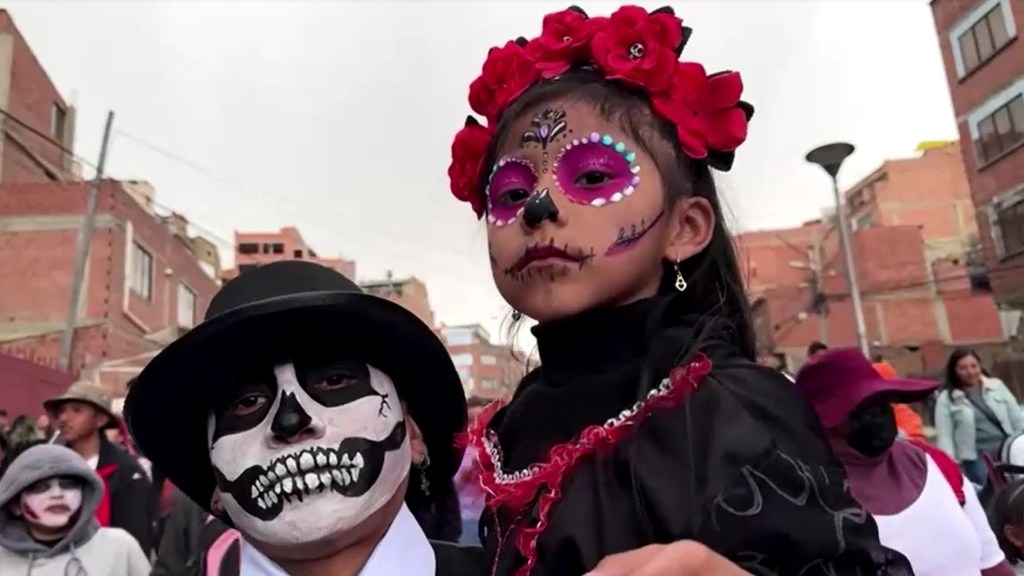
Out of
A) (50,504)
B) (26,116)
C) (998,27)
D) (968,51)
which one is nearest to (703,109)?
(50,504)

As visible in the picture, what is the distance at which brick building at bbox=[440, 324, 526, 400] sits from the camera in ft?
6.59

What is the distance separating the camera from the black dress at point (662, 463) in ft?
3.84

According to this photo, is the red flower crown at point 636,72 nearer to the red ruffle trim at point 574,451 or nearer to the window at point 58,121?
the red ruffle trim at point 574,451

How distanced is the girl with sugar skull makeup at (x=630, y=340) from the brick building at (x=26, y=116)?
955 inches

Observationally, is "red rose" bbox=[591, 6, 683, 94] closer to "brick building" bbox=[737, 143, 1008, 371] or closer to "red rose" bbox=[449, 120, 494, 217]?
"red rose" bbox=[449, 120, 494, 217]

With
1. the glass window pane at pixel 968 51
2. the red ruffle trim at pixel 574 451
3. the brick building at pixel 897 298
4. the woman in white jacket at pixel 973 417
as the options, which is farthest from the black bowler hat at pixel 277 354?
the brick building at pixel 897 298

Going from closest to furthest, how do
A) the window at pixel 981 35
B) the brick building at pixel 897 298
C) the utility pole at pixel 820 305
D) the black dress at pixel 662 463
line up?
the black dress at pixel 662 463 → the window at pixel 981 35 → the utility pole at pixel 820 305 → the brick building at pixel 897 298

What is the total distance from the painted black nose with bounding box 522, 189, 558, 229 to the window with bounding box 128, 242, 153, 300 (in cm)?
2401

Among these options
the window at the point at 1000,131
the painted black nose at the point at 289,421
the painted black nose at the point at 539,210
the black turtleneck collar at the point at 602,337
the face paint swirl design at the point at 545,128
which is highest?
the window at the point at 1000,131

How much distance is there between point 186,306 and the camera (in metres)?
29.5

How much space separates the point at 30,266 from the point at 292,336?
2380 cm

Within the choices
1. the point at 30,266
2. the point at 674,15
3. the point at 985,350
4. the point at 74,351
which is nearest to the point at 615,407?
the point at 674,15

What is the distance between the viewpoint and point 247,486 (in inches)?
59.0

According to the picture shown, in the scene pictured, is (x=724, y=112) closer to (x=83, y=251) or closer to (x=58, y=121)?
(x=83, y=251)
